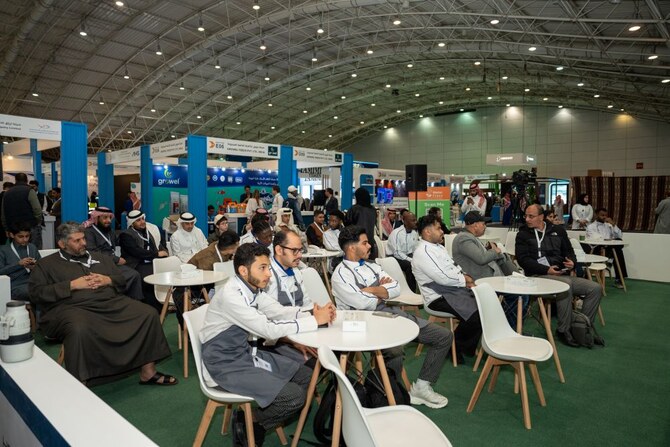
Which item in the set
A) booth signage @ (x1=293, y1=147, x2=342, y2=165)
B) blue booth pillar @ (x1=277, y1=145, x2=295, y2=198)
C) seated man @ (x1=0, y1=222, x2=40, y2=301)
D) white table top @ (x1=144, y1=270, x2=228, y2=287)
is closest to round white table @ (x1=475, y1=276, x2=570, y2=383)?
white table top @ (x1=144, y1=270, x2=228, y2=287)

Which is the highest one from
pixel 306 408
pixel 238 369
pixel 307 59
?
pixel 307 59

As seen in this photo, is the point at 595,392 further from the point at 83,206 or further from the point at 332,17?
the point at 332,17

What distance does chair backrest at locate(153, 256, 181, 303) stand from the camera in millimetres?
4453

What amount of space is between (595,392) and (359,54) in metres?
15.2

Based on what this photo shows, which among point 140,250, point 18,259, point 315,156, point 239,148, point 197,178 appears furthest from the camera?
point 315,156

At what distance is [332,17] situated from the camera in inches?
528

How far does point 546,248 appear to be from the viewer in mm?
4406

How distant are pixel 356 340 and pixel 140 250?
149 inches

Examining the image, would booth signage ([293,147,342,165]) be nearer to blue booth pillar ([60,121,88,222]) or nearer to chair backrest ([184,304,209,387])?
blue booth pillar ([60,121,88,222])

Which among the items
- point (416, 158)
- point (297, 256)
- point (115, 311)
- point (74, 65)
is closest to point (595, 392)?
point (297, 256)

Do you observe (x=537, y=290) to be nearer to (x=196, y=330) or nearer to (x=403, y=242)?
(x=196, y=330)

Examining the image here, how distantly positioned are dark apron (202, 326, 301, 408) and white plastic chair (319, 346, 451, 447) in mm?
518

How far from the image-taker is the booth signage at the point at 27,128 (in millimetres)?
6816

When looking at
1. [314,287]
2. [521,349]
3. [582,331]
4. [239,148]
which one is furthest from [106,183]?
[521,349]
